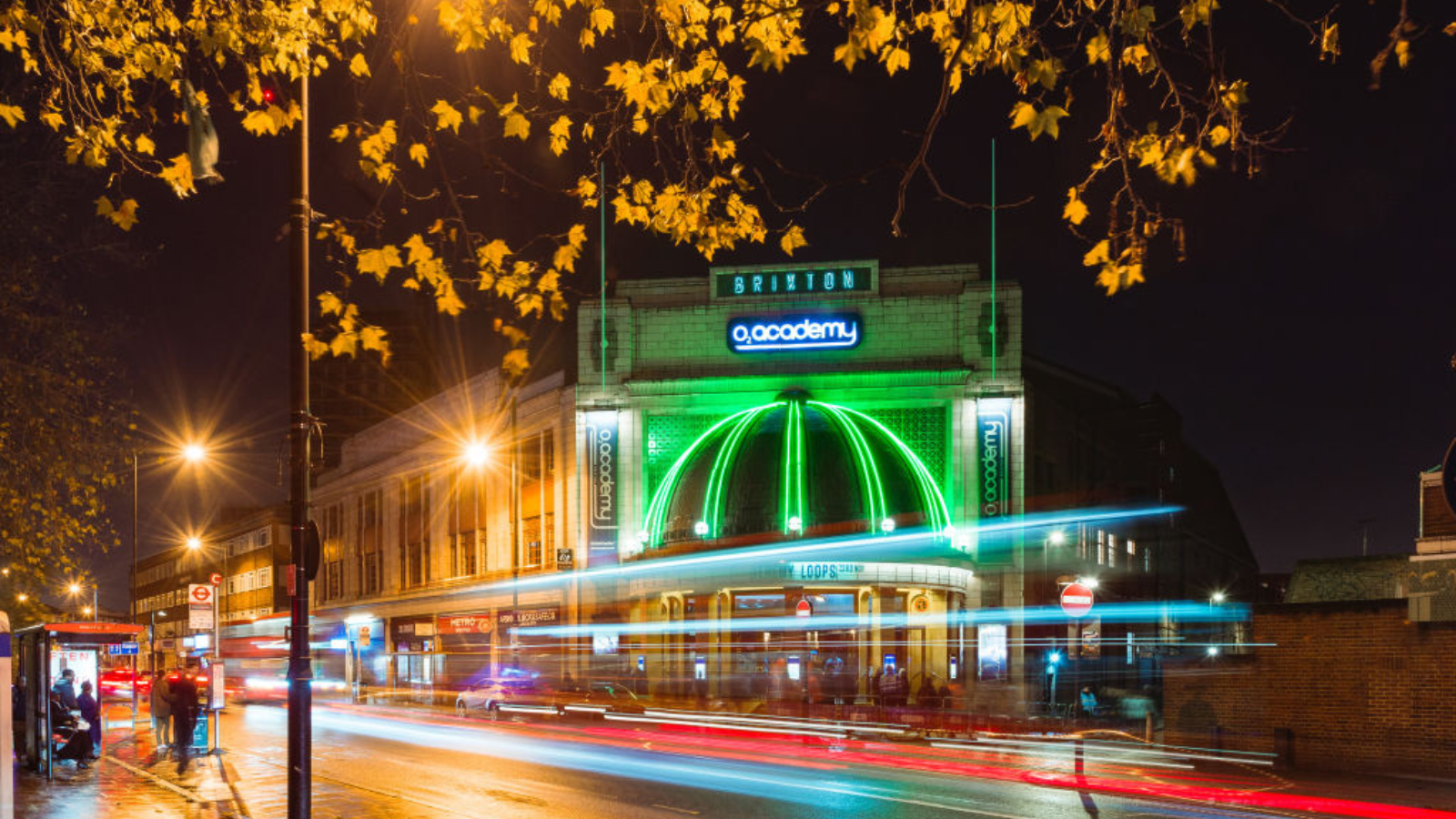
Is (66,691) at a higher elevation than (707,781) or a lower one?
higher

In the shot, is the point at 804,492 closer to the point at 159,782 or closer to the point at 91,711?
the point at 91,711

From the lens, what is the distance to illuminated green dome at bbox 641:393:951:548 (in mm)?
39688

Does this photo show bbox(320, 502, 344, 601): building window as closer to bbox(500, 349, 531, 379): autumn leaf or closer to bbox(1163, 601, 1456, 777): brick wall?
bbox(1163, 601, 1456, 777): brick wall

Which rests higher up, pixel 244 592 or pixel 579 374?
pixel 579 374

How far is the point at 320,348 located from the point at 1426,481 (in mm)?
19682

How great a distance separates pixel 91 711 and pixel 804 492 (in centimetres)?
2168

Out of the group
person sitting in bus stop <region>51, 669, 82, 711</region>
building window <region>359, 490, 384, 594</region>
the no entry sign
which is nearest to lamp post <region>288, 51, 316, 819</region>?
the no entry sign

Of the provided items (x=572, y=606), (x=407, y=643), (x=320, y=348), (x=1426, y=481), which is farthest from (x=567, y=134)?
(x=407, y=643)

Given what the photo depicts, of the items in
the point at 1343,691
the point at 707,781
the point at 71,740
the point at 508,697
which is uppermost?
the point at 1343,691

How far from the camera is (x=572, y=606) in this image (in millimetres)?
47094

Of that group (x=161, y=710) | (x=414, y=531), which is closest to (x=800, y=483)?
(x=161, y=710)

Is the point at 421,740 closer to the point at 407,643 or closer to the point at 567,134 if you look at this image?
the point at 567,134

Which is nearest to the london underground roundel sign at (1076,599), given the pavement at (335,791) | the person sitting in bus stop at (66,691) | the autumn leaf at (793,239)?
the pavement at (335,791)

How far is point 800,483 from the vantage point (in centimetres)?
3966
